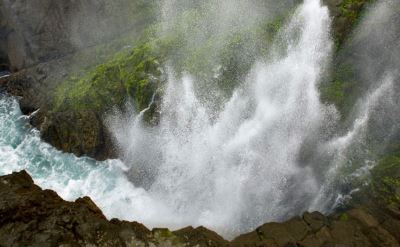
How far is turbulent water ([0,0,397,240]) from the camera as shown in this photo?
15273mm

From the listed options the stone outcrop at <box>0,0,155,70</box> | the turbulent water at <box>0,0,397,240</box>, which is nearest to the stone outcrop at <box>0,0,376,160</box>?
the stone outcrop at <box>0,0,155,70</box>

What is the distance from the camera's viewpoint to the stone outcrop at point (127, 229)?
10008 mm

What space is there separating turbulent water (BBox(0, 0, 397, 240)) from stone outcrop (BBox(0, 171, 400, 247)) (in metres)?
2.41

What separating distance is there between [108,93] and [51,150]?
4.58m

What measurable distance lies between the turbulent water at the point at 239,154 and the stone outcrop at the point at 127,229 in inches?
94.9

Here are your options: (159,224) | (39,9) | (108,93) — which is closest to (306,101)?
(159,224)

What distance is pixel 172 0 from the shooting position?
24.2 meters

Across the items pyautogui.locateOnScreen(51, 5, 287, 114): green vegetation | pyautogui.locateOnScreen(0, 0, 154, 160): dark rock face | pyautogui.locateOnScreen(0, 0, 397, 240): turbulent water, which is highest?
pyautogui.locateOnScreen(0, 0, 154, 160): dark rock face

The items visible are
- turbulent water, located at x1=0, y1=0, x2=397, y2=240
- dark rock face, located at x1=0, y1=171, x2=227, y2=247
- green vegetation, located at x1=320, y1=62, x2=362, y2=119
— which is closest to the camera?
dark rock face, located at x1=0, y1=171, x2=227, y2=247

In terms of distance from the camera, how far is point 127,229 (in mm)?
10578

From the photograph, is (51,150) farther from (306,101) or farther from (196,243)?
(306,101)

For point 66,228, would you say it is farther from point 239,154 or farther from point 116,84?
point 116,84

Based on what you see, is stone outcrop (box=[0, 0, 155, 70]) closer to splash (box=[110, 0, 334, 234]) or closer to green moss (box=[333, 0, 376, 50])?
splash (box=[110, 0, 334, 234])

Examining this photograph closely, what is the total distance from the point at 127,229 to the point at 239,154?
7457 millimetres
